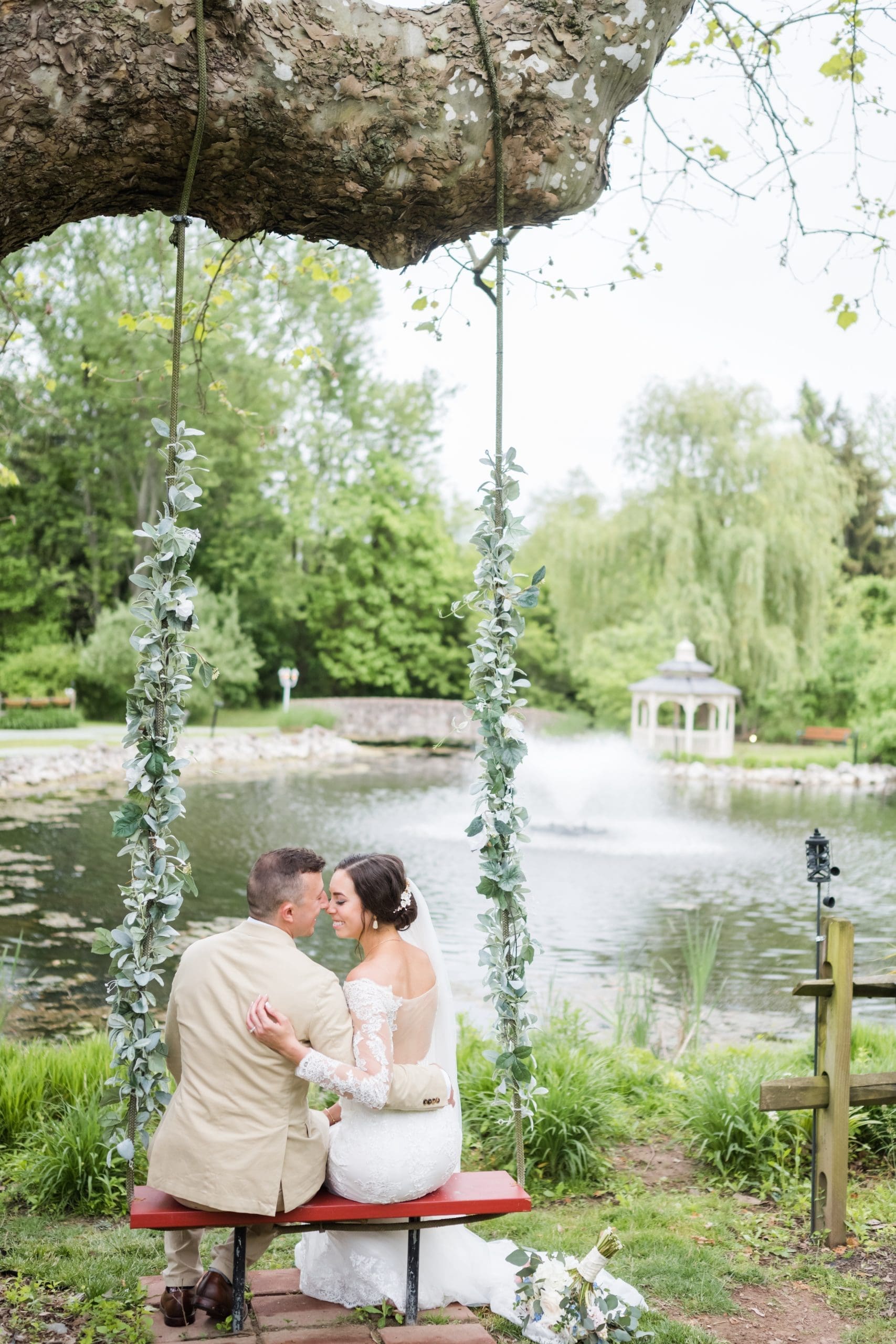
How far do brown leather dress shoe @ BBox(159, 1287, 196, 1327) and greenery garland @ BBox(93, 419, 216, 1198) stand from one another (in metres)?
0.29

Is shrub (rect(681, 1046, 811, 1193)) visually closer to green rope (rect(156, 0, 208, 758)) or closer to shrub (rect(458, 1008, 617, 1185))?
shrub (rect(458, 1008, 617, 1185))

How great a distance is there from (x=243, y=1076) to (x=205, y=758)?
744 inches

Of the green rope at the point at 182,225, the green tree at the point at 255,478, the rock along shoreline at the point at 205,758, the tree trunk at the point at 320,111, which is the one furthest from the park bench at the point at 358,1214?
the green tree at the point at 255,478

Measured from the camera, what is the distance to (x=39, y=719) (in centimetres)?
2334

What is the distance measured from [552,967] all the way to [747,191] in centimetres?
559

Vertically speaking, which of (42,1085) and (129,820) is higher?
(129,820)

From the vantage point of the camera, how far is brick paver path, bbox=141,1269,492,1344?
2.62 metres

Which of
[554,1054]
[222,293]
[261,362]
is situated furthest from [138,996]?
[261,362]

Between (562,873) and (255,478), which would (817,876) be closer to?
(562,873)

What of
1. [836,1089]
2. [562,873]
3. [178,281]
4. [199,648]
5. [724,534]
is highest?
[724,534]

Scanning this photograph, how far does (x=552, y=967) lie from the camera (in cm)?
878

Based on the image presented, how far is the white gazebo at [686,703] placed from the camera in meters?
24.4

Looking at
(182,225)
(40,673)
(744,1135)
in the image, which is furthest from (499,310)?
(40,673)

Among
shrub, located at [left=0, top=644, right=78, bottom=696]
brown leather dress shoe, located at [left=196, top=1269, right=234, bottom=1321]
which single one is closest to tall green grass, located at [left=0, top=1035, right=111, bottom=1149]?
brown leather dress shoe, located at [left=196, top=1269, right=234, bottom=1321]
